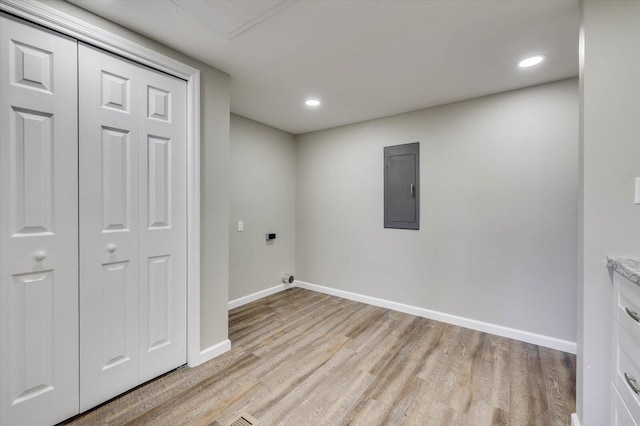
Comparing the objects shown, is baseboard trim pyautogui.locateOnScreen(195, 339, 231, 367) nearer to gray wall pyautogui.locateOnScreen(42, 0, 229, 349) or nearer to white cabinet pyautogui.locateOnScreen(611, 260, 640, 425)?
gray wall pyautogui.locateOnScreen(42, 0, 229, 349)

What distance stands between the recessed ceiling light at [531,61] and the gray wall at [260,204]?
9.46 feet

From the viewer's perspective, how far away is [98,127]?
165 centimetres

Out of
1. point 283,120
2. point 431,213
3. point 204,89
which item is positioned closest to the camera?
point 204,89

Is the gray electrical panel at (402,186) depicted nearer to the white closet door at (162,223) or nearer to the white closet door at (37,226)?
the white closet door at (162,223)

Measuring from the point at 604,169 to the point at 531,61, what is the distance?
1219 mm

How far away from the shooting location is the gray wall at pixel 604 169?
132cm

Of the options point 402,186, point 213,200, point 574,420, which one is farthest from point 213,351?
point 402,186

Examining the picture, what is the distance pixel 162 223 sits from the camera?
6.40 ft

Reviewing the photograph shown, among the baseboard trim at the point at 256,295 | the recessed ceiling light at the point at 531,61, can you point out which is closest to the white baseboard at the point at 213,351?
the baseboard trim at the point at 256,295

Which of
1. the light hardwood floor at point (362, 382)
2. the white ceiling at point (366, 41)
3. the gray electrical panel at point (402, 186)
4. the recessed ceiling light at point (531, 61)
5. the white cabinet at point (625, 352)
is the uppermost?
the white ceiling at point (366, 41)

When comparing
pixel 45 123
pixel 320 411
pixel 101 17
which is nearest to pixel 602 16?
pixel 320 411

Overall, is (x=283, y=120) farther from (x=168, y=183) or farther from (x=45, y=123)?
(x=45, y=123)

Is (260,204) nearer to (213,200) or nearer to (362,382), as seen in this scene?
(213,200)

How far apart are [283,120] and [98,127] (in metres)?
2.24
